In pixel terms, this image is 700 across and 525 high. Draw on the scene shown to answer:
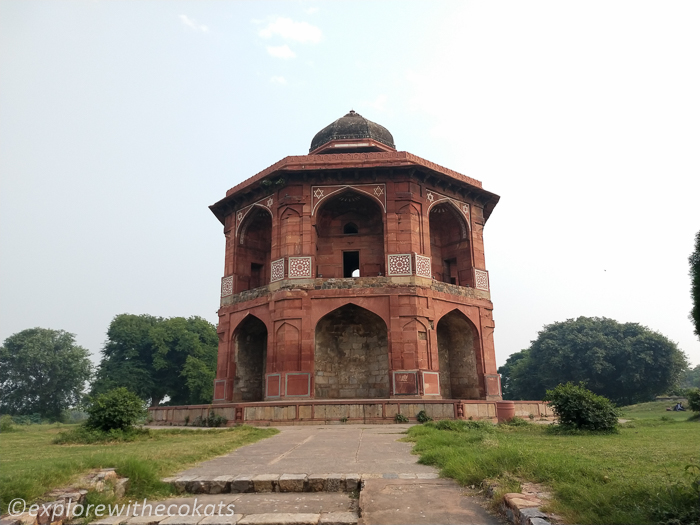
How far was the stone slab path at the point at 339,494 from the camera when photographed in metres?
3.50

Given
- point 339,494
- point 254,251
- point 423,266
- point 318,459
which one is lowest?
point 339,494

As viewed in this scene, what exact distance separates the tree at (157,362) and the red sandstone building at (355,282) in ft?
54.1

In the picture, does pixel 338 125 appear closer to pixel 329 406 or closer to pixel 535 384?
pixel 329 406

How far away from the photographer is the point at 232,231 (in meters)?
20.1

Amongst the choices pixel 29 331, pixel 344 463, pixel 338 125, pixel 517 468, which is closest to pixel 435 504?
pixel 517 468

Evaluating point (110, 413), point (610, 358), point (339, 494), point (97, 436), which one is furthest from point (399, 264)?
point (610, 358)

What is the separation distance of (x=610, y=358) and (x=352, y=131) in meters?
27.4

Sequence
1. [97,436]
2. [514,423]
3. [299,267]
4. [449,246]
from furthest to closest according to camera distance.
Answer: [449,246], [299,267], [514,423], [97,436]

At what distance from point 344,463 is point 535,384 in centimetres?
3977

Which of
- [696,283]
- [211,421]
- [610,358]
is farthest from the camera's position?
[610,358]

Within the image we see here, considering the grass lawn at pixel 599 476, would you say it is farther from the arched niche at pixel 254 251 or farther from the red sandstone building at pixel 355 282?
the arched niche at pixel 254 251

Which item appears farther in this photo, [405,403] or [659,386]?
[659,386]

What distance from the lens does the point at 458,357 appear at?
18.8m

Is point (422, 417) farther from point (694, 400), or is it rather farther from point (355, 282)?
point (694, 400)
